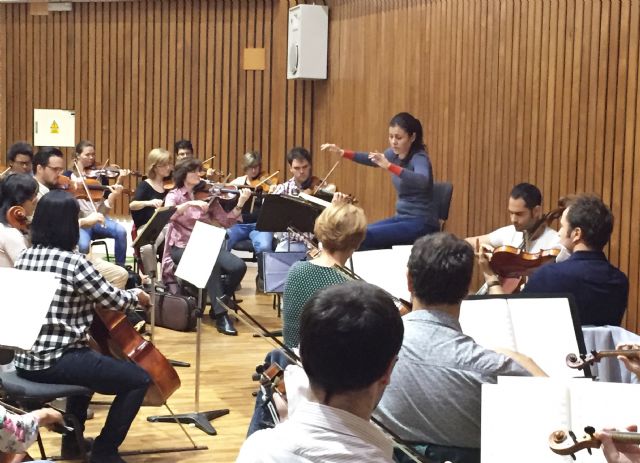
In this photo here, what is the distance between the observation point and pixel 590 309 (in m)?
4.28

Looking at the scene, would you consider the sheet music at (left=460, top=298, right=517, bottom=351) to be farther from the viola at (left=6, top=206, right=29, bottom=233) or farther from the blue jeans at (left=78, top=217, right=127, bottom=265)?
the blue jeans at (left=78, top=217, right=127, bottom=265)

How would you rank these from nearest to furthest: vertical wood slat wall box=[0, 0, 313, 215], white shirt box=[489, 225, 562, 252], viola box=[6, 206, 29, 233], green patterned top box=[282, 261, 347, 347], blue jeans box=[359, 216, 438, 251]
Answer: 1. green patterned top box=[282, 261, 347, 347]
2. viola box=[6, 206, 29, 233]
3. white shirt box=[489, 225, 562, 252]
4. blue jeans box=[359, 216, 438, 251]
5. vertical wood slat wall box=[0, 0, 313, 215]

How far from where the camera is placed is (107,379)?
4426 millimetres

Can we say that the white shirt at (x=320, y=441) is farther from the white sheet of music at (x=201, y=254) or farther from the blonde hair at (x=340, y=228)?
the white sheet of music at (x=201, y=254)

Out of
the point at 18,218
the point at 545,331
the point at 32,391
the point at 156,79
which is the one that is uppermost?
the point at 156,79

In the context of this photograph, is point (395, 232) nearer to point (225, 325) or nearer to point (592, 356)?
point (225, 325)

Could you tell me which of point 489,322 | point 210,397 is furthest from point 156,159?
point 489,322

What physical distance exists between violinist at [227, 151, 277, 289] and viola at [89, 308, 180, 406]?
12.4 ft

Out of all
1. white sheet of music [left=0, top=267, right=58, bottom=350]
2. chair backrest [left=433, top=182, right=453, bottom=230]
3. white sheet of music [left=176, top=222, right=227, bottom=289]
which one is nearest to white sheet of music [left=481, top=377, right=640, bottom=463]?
white sheet of music [left=0, top=267, right=58, bottom=350]

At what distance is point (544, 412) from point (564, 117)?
4985 mm

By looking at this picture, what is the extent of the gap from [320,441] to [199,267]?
12.3ft

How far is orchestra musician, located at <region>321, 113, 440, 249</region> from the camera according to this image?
6.67 m

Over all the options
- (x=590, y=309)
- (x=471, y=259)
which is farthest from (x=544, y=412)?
(x=590, y=309)

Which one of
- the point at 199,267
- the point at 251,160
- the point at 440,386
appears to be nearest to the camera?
the point at 440,386
